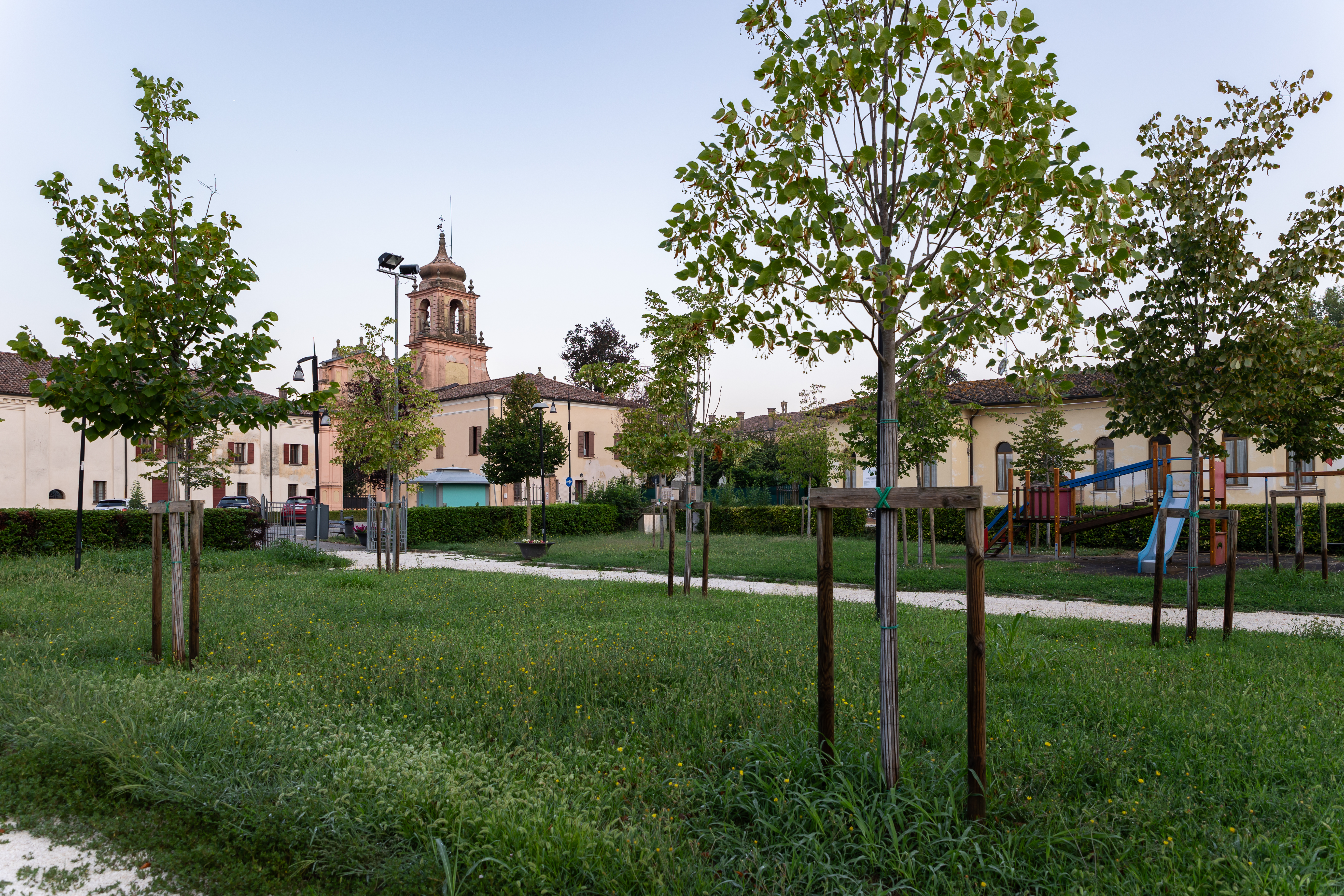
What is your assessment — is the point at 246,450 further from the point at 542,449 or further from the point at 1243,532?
the point at 1243,532

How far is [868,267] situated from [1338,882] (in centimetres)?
306

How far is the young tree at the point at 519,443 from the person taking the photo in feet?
117

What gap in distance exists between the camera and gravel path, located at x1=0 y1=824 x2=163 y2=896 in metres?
3.55

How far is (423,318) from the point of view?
60.7 meters

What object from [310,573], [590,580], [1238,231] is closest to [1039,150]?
[1238,231]

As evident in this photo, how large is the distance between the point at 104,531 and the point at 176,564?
1597 centimetres

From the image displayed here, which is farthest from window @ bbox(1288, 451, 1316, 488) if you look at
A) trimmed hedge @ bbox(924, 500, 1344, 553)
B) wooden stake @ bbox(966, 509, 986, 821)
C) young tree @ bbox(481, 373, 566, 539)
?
young tree @ bbox(481, 373, 566, 539)

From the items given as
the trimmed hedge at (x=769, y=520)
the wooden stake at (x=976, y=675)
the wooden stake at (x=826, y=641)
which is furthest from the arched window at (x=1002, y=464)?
the wooden stake at (x=976, y=675)

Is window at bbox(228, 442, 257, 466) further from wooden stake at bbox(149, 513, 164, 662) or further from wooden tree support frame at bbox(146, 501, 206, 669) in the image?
wooden tree support frame at bbox(146, 501, 206, 669)

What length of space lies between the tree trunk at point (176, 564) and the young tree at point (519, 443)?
1053 inches

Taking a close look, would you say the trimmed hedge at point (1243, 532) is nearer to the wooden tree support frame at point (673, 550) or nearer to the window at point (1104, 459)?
the window at point (1104, 459)

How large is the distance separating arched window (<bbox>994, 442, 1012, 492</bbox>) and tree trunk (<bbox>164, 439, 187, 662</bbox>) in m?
31.9

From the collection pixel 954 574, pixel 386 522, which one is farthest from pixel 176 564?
pixel 954 574

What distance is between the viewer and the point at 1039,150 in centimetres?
370
